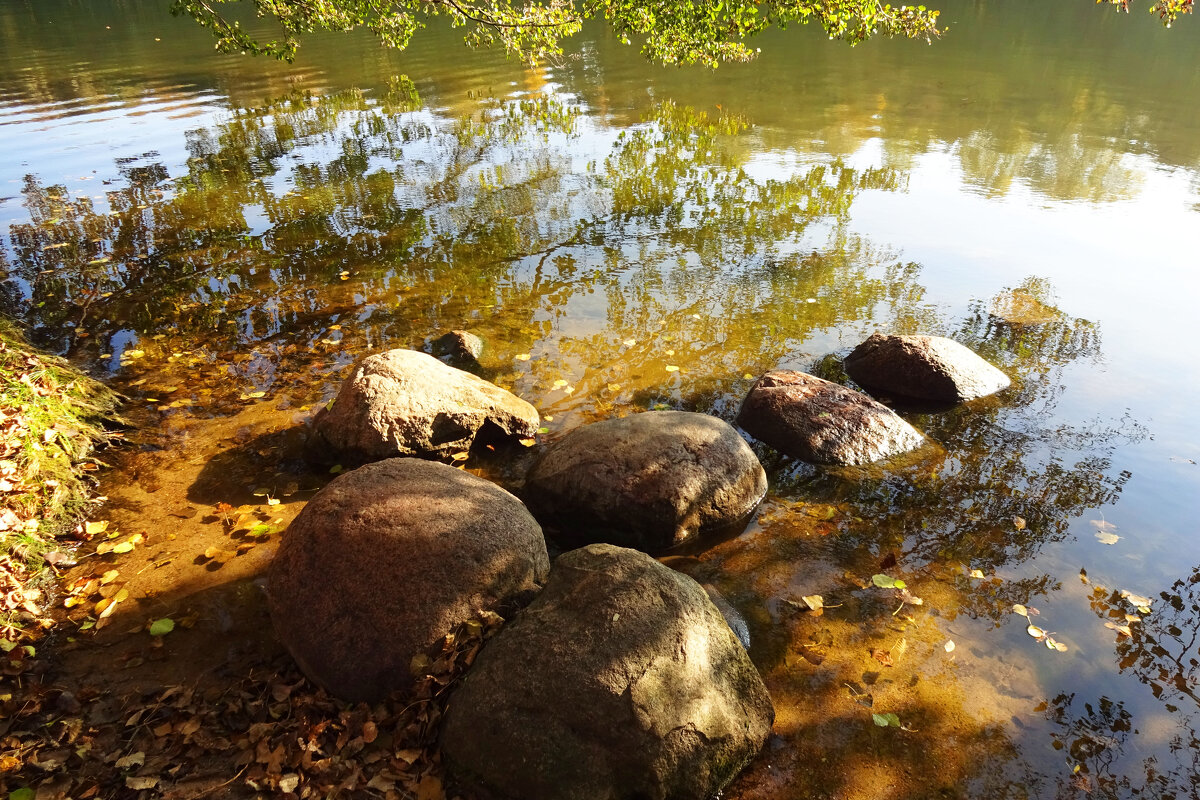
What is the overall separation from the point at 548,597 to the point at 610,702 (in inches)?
26.6

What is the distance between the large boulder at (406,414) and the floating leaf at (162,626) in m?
1.69

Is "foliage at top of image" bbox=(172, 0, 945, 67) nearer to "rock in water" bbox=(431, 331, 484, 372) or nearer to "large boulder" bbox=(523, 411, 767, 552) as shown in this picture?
"rock in water" bbox=(431, 331, 484, 372)

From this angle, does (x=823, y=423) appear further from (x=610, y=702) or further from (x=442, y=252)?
(x=442, y=252)

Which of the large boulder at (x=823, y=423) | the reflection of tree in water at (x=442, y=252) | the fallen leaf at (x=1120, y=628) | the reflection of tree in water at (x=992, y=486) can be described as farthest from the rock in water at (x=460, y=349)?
the fallen leaf at (x=1120, y=628)

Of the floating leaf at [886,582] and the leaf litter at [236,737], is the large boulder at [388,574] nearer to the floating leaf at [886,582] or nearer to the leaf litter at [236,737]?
the leaf litter at [236,737]

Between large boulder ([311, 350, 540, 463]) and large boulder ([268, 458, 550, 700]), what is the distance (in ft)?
3.94

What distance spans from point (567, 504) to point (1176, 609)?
4.10m

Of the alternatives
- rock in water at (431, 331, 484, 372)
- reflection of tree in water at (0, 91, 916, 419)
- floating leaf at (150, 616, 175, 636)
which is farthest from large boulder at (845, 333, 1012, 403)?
floating leaf at (150, 616, 175, 636)

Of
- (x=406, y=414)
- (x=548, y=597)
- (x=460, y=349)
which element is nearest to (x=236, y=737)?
(x=548, y=597)

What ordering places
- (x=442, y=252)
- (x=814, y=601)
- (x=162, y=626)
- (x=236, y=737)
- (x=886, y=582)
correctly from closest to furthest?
1. (x=236, y=737)
2. (x=162, y=626)
3. (x=814, y=601)
4. (x=886, y=582)
5. (x=442, y=252)

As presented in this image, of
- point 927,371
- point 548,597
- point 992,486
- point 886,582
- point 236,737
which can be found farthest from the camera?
point 927,371

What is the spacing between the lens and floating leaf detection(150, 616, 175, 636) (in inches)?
156

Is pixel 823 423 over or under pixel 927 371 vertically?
under

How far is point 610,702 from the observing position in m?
3.02
